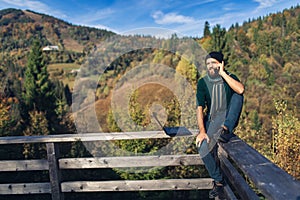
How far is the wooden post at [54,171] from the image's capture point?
2.33 metres

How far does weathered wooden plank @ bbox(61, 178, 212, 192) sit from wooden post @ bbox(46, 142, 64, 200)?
55mm

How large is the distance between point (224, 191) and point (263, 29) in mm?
64914

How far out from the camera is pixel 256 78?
41.9m

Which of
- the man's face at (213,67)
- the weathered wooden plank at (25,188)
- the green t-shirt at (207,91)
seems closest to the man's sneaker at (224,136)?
the green t-shirt at (207,91)

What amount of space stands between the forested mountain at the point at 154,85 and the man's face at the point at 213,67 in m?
2.27

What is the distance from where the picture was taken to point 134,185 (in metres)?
2.42

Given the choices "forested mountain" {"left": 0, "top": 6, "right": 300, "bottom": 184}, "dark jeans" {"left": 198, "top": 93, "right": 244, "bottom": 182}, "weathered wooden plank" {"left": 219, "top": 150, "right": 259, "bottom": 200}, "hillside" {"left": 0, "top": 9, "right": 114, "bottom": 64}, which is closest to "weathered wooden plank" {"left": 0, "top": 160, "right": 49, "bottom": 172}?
"dark jeans" {"left": 198, "top": 93, "right": 244, "bottom": 182}

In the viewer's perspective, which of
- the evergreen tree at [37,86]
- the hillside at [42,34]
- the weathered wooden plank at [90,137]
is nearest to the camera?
the weathered wooden plank at [90,137]

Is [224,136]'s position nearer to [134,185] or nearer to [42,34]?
[134,185]

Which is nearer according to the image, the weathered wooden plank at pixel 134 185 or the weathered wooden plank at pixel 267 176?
the weathered wooden plank at pixel 267 176

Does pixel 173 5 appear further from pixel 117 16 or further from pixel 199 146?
pixel 199 146

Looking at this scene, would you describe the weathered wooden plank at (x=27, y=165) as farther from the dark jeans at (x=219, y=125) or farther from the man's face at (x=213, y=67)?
the man's face at (x=213, y=67)

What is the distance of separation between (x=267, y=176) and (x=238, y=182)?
0.59 metres

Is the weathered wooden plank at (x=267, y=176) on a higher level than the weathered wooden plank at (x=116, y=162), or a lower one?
higher
